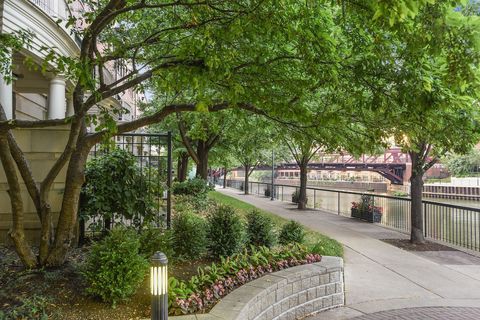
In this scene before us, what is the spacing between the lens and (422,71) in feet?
13.5

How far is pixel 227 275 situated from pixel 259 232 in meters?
1.76

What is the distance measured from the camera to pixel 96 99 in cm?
388

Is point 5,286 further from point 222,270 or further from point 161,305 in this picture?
point 222,270

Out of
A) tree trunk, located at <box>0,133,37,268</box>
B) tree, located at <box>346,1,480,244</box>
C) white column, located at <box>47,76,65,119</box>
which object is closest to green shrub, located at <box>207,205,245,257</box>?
tree trunk, located at <box>0,133,37,268</box>

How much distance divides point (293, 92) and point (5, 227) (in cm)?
508

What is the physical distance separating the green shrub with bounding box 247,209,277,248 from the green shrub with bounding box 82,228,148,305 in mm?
2666

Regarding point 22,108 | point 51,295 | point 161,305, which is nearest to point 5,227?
point 51,295

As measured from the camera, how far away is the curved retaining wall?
13.3ft

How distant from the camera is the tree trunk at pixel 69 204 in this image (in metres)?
4.66

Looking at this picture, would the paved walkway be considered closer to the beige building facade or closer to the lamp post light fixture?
the lamp post light fixture

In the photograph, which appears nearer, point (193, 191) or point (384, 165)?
point (193, 191)

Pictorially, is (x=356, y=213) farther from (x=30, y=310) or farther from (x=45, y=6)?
(x=30, y=310)

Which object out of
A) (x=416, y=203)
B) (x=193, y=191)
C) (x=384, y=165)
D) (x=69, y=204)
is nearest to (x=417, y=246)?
(x=416, y=203)

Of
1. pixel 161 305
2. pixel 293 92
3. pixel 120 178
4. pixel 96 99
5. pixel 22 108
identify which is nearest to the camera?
pixel 161 305
